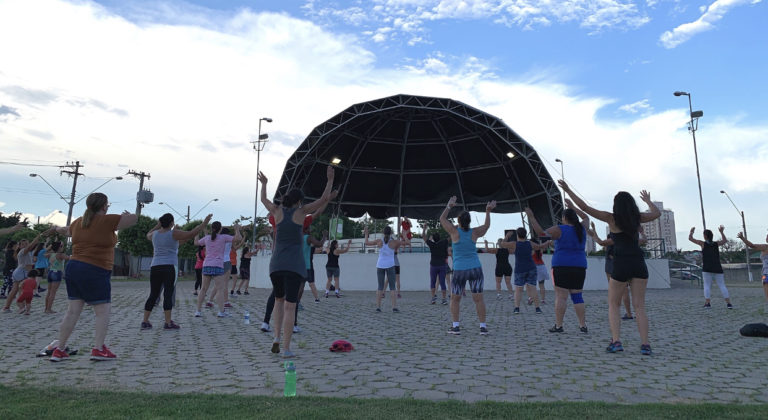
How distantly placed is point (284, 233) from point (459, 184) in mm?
25023

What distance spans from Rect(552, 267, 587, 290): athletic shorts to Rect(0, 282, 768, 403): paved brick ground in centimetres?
76

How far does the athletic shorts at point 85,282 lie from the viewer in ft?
16.5

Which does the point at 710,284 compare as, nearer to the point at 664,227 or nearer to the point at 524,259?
the point at 524,259

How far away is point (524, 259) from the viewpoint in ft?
34.7

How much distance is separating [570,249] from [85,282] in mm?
6321

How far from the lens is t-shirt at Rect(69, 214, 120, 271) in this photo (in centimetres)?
512

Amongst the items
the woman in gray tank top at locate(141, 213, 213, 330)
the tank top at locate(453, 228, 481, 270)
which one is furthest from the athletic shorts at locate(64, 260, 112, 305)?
the tank top at locate(453, 228, 481, 270)

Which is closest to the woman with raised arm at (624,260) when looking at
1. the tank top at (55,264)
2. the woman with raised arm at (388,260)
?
the woman with raised arm at (388,260)

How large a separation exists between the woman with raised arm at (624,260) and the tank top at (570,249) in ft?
3.34

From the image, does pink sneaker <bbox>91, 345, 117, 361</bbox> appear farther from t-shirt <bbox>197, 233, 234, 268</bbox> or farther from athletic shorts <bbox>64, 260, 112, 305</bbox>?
t-shirt <bbox>197, 233, 234, 268</bbox>

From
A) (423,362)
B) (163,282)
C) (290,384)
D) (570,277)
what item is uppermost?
(570,277)

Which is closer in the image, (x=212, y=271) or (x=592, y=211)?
(x=592, y=211)

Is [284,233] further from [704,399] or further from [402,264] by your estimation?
[402,264]

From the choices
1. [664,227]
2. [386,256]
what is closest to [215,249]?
[386,256]
